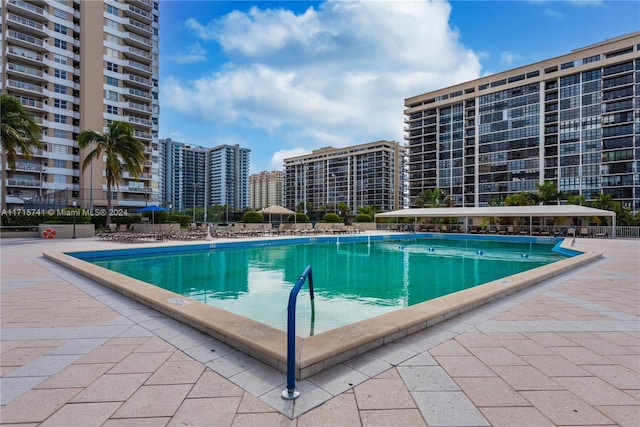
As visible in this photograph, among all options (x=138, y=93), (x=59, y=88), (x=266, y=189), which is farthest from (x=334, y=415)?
(x=266, y=189)

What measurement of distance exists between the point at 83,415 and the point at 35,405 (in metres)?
0.41

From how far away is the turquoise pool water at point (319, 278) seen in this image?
5.91 metres

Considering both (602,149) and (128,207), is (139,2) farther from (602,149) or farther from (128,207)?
(602,149)

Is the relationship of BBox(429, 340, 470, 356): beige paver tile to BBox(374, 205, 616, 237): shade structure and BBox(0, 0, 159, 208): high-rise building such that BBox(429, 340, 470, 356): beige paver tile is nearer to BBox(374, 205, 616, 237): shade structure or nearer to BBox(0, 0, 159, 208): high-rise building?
BBox(374, 205, 616, 237): shade structure

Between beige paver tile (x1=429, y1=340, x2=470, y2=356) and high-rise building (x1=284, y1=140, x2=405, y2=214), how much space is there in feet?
314

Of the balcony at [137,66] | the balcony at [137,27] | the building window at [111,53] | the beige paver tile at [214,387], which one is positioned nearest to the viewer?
the beige paver tile at [214,387]

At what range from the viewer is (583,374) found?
8.54 ft

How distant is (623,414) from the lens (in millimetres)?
2068

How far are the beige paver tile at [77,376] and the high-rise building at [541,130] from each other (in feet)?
201

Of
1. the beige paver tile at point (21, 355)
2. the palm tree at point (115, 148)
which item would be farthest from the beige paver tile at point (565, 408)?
the palm tree at point (115, 148)

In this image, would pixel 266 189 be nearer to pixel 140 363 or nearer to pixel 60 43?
pixel 60 43

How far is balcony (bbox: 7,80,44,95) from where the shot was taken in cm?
3375

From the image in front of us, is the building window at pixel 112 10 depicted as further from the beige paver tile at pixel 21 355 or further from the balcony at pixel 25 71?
the beige paver tile at pixel 21 355

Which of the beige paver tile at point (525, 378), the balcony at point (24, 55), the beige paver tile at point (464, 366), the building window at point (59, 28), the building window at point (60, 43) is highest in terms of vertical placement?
the building window at point (59, 28)
